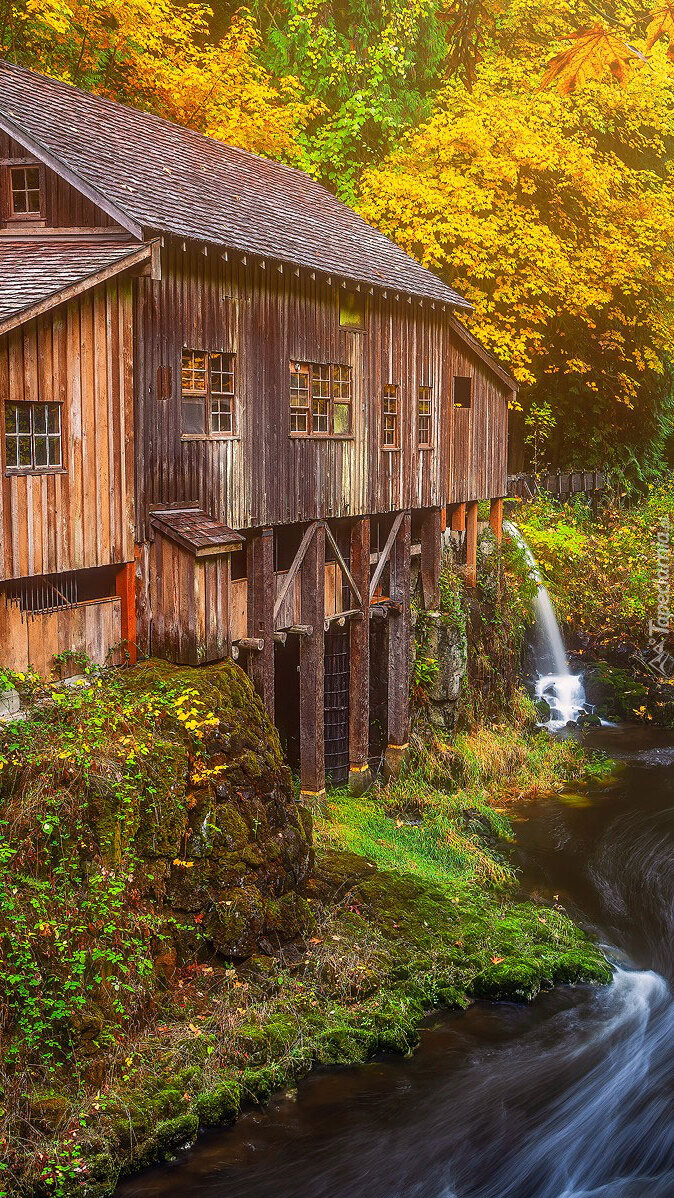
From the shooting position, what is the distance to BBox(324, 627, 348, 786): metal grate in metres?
17.6

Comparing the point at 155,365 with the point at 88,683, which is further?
the point at 155,365

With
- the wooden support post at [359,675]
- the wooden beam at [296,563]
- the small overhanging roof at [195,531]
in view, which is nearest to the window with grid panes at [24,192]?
the small overhanging roof at [195,531]

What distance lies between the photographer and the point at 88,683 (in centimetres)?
1127

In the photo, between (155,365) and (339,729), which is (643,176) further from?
(155,365)

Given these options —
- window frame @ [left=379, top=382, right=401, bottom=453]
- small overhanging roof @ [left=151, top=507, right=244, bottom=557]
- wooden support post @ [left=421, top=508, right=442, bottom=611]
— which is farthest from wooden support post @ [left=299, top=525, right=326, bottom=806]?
wooden support post @ [left=421, top=508, right=442, bottom=611]

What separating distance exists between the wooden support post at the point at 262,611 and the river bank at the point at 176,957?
1.75 meters

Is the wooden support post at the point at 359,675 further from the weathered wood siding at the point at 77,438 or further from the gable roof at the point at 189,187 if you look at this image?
the weathered wood siding at the point at 77,438

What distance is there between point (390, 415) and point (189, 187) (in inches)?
207

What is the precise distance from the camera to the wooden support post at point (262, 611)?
14227 mm

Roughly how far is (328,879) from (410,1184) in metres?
4.09

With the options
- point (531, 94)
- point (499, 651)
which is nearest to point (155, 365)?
point (499, 651)

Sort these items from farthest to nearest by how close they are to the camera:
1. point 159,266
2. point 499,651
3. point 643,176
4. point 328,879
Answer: point 643,176, point 499,651, point 328,879, point 159,266

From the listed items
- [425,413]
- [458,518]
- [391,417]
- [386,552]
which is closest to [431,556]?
[458,518]

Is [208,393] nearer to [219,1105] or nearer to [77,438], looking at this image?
[77,438]
